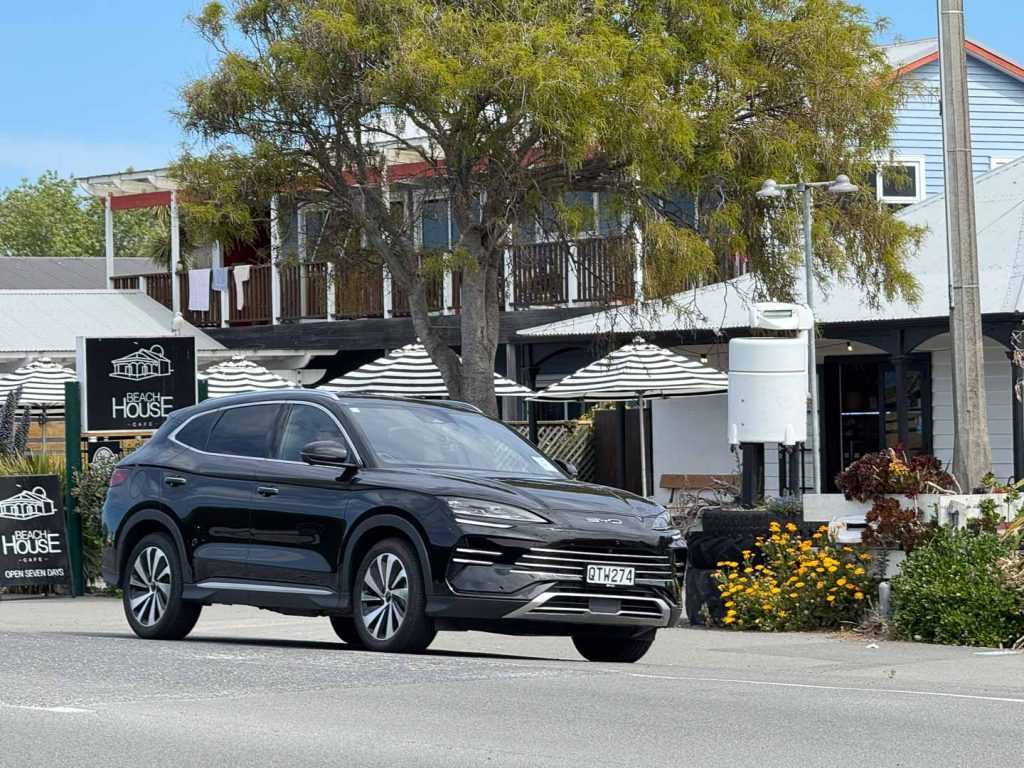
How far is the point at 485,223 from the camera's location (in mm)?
21469

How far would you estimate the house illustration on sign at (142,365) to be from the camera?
19344 millimetres

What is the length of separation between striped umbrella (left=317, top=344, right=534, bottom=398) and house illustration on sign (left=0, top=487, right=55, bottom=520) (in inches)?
281

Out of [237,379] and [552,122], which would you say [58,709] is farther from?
[237,379]

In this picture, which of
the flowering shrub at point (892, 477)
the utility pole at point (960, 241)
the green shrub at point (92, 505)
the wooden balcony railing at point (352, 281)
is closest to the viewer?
the flowering shrub at point (892, 477)

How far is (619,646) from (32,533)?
880 cm

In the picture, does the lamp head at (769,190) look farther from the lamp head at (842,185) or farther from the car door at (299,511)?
the car door at (299,511)

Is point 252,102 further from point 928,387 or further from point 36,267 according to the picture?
point 36,267

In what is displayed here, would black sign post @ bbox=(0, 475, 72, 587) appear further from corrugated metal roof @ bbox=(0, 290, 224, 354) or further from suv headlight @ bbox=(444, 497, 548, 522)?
corrugated metal roof @ bbox=(0, 290, 224, 354)

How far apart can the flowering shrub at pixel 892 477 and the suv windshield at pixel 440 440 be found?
283 cm

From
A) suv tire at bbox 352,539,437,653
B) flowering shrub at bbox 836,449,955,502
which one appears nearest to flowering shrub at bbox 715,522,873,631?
flowering shrub at bbox 836,449,955,502

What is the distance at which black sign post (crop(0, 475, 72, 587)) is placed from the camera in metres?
18.6

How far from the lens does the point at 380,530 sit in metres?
11.3

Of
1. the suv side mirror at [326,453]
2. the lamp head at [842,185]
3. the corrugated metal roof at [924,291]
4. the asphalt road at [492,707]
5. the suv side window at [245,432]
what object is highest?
the lamp head at [842,185]

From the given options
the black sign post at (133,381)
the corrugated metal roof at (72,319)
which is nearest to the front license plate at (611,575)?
the black sign post at (133,381)
